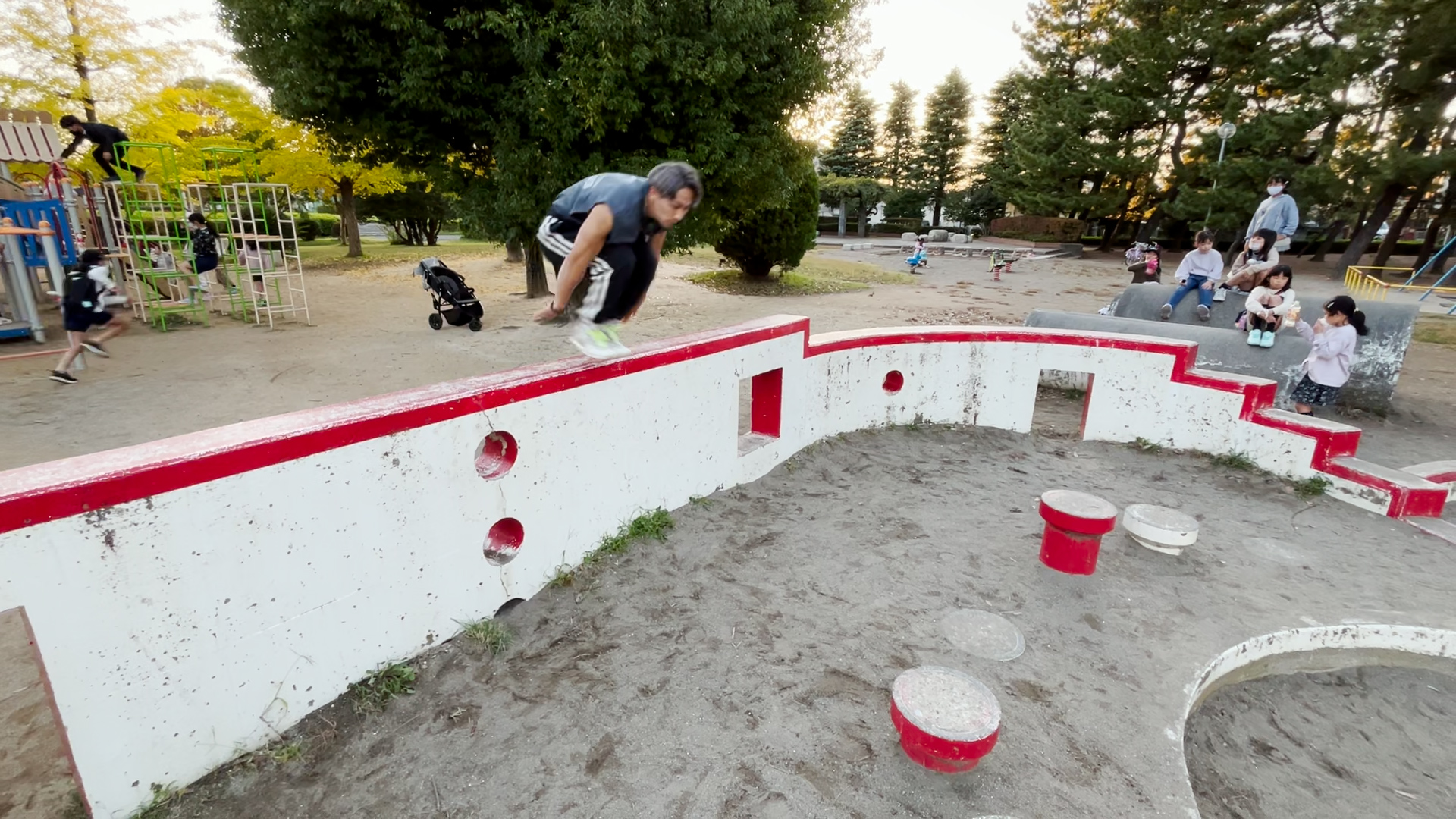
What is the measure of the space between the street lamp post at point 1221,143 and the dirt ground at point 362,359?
376 inches

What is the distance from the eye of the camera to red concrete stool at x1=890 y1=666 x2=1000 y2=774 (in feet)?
8.45

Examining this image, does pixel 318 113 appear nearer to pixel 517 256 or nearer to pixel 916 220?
pixel 517 256

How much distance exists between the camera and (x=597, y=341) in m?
3.94

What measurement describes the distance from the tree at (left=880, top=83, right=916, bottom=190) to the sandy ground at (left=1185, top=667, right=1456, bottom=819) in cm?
4879

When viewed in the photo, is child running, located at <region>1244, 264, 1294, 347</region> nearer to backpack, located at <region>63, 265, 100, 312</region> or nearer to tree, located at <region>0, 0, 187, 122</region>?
backpack, located at <region>63, 265, 100, 312</region>

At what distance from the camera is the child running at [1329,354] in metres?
7.37

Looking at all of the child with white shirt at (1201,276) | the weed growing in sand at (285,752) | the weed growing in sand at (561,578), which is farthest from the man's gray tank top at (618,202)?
the child with white shirt at (1201,276)

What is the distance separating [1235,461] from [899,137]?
4893cm

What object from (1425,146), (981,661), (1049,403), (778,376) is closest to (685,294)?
(1049,403)

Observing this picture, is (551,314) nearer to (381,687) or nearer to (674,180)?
(674,180)

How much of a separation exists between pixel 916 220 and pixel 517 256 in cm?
3497

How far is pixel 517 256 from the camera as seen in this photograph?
78.3ft

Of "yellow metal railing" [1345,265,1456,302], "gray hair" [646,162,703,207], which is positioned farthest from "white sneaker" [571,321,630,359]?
"yellow metal railing" [1345,265,1456,302]

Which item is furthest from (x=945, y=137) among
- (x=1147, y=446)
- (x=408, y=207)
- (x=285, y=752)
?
Answer: (x=285, y=752)
